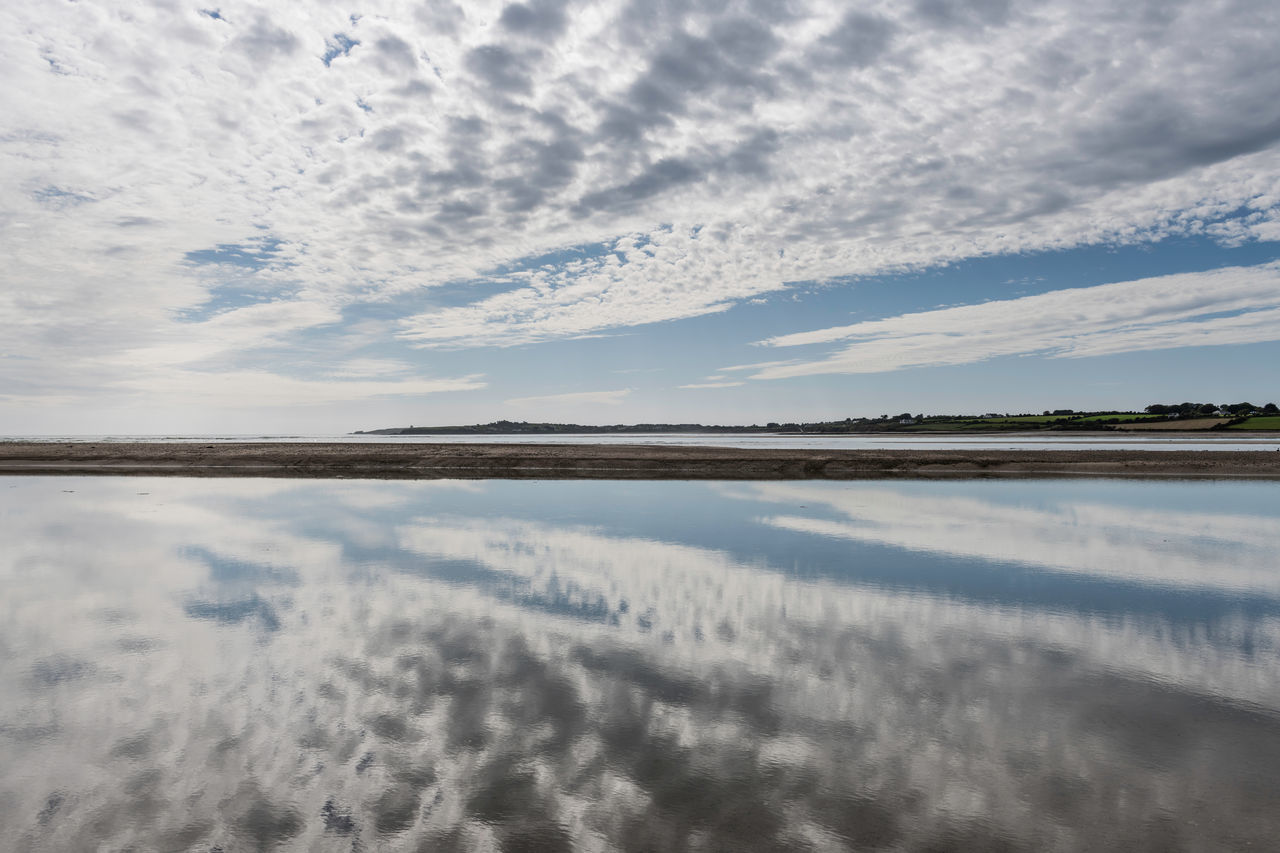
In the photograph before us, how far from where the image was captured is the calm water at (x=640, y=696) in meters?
5.79

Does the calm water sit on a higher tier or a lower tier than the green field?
lower

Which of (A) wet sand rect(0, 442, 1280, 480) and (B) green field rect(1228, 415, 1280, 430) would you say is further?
(B) green field rect(1228, 415, 1280, 430)

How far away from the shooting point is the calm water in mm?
5789

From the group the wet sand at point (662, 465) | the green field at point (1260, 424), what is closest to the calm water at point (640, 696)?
the wet sand at point (662, 465)

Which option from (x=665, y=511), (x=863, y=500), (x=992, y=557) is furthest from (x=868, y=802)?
(x=863, y=500)

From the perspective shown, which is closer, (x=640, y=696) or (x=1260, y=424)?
(x=640, y=696)

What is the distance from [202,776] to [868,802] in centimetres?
651

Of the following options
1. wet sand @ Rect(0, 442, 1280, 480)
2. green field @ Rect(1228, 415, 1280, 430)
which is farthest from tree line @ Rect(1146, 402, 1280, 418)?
wet sand @ Rect(0, 442, 1280, 480)

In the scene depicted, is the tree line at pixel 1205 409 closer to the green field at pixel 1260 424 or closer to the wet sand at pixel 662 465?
the green field at pixel 1260 424

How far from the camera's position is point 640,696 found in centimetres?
848

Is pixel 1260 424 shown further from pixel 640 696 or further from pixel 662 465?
pixel 640 696

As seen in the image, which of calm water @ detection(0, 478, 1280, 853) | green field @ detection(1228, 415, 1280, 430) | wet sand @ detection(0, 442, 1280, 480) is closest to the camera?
calm water @ detection(0, 478, 1280, 853)

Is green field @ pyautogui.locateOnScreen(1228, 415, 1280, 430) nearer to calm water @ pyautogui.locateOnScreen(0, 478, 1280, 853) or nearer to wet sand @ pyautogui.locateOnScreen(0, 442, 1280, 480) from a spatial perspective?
wet sand @ pyautogui.locateOnScreen(0, 442, 1280, 480)

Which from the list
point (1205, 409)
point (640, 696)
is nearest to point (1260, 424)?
point (1205, 409)
